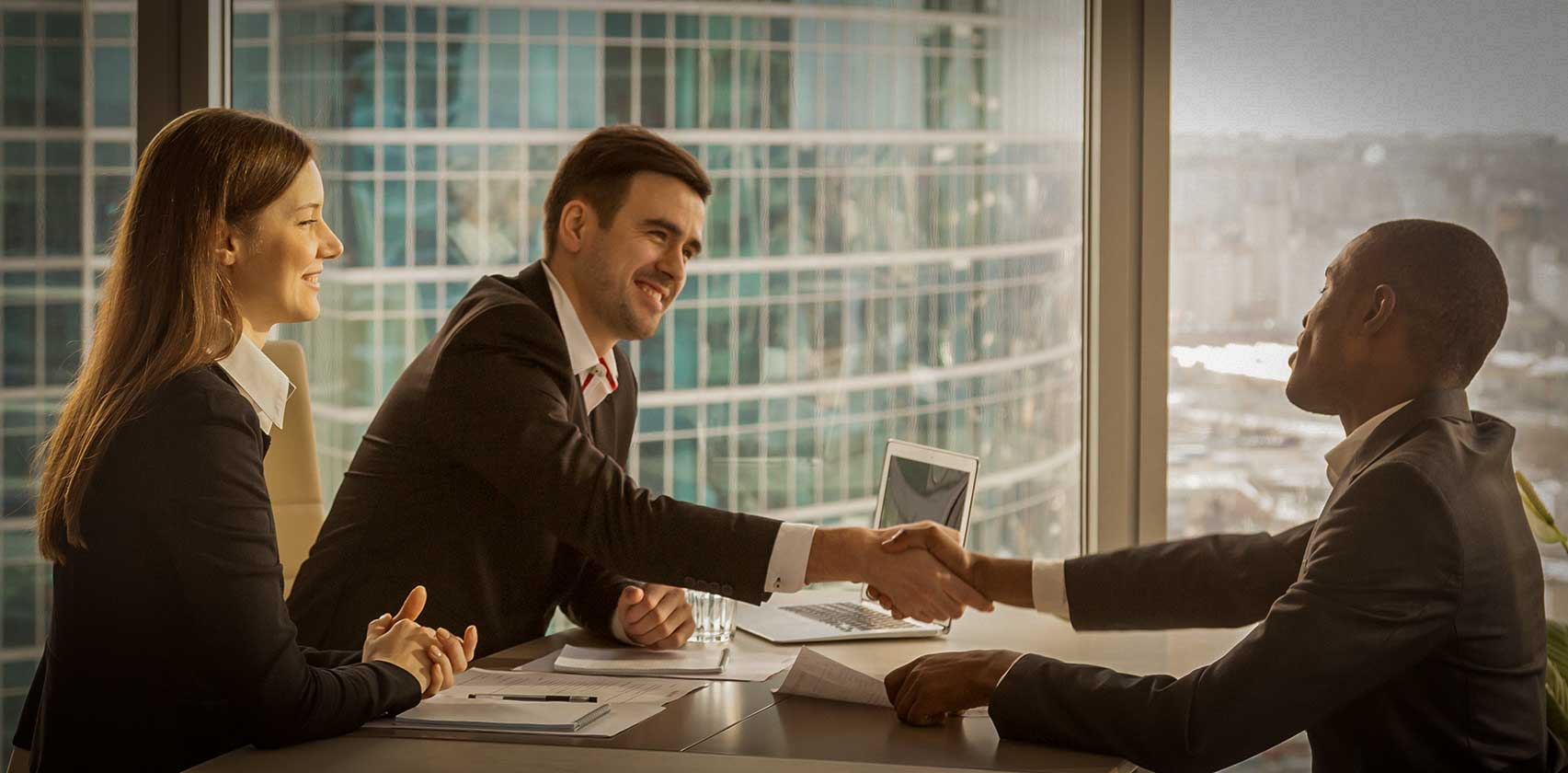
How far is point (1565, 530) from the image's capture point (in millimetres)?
2740

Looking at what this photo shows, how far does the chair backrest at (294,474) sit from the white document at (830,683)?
4.48 feet

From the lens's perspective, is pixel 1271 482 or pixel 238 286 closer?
pixel 238 286

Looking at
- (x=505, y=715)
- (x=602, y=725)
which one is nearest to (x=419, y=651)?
(x=505, y=715)

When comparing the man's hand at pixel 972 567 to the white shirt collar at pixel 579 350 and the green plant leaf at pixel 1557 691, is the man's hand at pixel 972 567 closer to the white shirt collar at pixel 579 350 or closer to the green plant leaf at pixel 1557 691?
the white shirt collar at pixel 579 350

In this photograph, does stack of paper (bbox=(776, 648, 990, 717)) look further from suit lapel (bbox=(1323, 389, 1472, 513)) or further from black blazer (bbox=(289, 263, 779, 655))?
suit lapel (bbox=(1323, 389, 1472, 513))

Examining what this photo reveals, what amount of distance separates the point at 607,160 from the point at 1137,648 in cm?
127

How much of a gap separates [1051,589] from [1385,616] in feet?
2.31

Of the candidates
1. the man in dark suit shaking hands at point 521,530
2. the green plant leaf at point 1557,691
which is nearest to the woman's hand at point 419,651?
the man in dark suit shaking hands at point 521,530

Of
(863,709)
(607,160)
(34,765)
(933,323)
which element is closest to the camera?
(34,765)

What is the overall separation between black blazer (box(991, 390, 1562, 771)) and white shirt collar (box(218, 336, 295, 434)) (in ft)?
3.02

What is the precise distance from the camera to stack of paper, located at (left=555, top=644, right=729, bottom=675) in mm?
1917

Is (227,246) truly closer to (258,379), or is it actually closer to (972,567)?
(258,379)

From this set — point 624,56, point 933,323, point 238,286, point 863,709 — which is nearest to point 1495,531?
point 863,709

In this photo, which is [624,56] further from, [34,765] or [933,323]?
[34,765]
